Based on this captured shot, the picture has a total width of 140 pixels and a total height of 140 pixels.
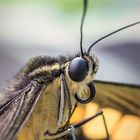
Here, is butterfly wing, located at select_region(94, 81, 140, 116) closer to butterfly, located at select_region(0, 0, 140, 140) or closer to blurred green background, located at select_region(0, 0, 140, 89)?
blurred green background, located at select_region(0, 0, 140, 89)

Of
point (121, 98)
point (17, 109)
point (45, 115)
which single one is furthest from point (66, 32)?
point (17, 109)

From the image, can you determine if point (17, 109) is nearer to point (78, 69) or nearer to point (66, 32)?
point (78, 69)

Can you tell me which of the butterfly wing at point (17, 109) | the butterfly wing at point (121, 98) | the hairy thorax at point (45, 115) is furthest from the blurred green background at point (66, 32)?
the butterfly wing at point (17, 109)

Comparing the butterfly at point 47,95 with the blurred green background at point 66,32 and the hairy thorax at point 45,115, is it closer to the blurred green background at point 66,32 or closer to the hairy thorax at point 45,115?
the hairy thorax at point 45,115

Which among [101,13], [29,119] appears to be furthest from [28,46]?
[29,119]

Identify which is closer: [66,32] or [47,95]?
[47,95]
